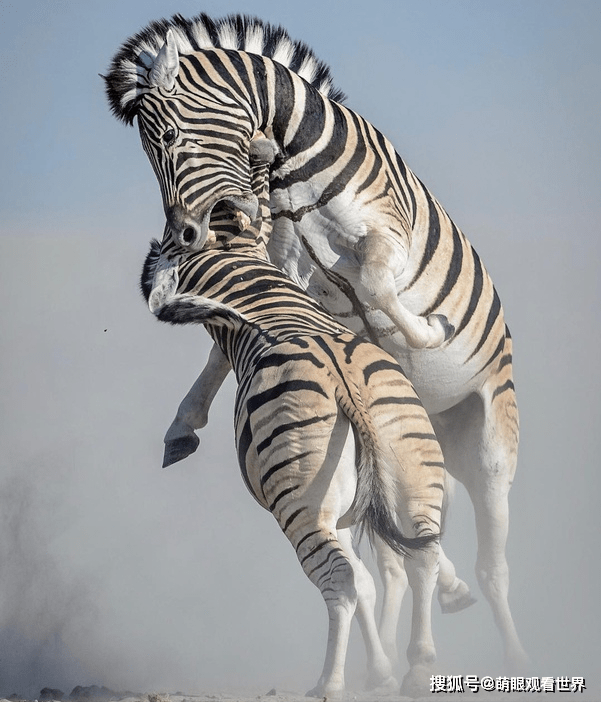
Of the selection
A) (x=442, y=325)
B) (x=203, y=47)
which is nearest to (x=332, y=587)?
(x=442, y=325)

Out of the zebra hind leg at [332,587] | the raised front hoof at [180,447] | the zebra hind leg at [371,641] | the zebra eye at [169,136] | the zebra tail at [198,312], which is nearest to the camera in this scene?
the zebra hind leg at [332,587]

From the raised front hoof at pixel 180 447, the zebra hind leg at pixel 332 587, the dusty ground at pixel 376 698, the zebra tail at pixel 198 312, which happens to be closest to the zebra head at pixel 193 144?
the zebra tail at pixel 198 312

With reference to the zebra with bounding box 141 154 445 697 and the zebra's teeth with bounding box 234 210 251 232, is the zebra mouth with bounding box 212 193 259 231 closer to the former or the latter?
the zebra's teeth with bounding box 234 210 251 232

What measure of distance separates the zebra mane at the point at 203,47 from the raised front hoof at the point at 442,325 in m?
1.66

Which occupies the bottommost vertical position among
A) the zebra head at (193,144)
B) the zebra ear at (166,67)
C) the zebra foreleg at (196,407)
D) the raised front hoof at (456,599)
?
the raised front hoof at (456,599)

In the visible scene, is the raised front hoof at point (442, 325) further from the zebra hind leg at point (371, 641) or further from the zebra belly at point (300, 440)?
the zebra belly at point (300, 440)

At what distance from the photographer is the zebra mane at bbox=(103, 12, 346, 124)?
6.82 meters

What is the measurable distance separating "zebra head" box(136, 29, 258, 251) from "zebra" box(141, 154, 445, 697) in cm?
74

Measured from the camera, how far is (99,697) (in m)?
6.73

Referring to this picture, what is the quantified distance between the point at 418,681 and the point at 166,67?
3.58 m

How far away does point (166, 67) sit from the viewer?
662 centimetres

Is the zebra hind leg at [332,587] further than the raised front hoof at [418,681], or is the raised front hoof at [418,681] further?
the raised front hoof at [418,681]

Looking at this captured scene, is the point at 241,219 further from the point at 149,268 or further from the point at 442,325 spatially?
the point at 442,325

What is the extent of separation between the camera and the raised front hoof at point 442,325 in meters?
6.89
